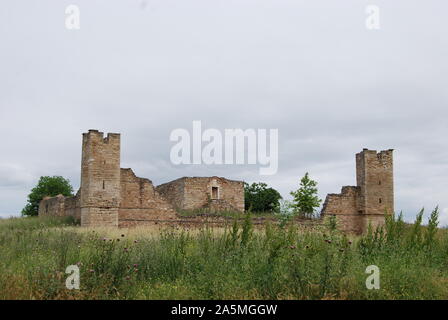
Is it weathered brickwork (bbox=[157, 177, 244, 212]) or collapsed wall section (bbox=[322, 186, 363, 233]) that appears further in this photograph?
weathered brickwork (bbox=[157, 177, 244, 212])

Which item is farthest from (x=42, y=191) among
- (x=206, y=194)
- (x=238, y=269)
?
(x=238, y=269)

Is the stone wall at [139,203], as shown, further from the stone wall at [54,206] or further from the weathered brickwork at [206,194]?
the stone wall at [54,206]

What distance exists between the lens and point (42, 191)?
42.3 metres

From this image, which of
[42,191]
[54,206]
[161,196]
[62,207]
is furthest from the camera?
[42,191]

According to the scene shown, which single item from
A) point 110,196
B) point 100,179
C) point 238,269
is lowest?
point 238,269

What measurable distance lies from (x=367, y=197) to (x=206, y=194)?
8.52m

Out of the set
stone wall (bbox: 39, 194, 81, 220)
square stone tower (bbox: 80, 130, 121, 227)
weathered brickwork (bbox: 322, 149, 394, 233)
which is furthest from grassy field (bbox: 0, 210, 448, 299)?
weathered brickwork (bbox: 322, 149, 394, 233)

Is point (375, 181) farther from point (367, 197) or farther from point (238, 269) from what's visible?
point (238, 269)

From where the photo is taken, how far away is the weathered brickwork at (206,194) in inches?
1161

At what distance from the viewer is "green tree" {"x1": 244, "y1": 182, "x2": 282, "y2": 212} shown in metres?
44.6

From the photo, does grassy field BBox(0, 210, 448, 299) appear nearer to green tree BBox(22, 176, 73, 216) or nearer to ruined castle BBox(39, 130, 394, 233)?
ruined castle BBox(39, 130, 394, 233)

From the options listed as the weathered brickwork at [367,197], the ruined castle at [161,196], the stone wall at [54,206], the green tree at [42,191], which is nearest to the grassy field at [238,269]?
the ruined castle at [161,196]

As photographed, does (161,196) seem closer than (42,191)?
Yes

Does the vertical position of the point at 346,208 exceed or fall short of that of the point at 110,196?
it falls short
